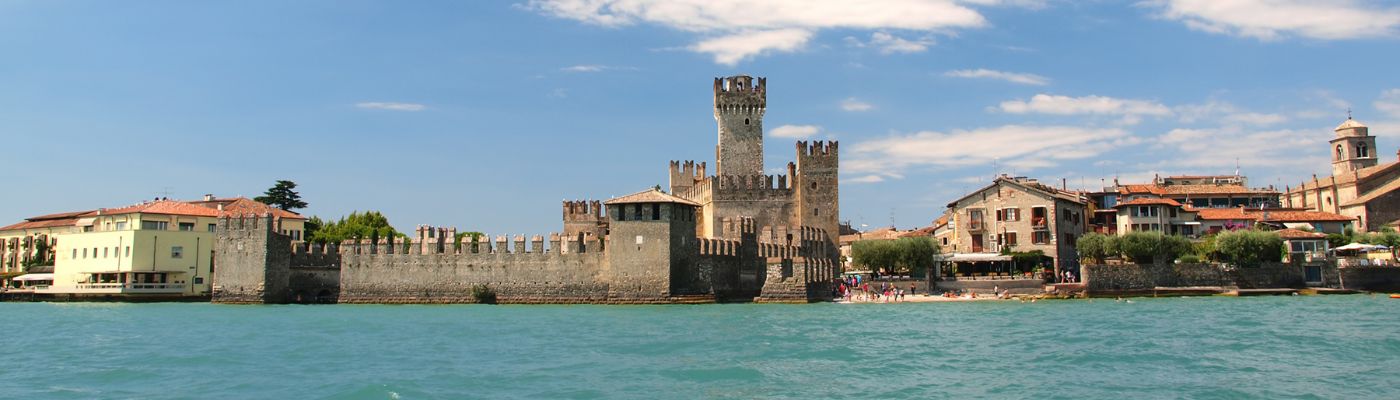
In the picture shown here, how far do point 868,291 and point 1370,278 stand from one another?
21.1 meters

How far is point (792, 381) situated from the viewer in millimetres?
16734

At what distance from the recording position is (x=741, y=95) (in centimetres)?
4931

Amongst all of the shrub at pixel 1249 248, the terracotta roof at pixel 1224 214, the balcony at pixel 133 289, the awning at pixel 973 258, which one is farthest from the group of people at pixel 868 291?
the balcony at pixel 133 289

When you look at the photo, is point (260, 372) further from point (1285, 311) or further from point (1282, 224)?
point (1282, 224)

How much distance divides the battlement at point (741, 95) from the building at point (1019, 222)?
1132cm

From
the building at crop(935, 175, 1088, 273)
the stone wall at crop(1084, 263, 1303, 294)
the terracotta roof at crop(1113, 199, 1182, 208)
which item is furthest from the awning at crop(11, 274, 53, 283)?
the terracotta roof at crop(1113, 199, 1182, 208)

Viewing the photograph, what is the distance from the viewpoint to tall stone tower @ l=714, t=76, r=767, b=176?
49.3m

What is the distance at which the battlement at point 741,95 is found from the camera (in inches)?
1940

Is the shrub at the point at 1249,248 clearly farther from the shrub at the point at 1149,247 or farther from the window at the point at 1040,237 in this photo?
the window at the point at 1040,237

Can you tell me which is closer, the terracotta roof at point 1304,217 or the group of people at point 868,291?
the group of people at point 868,291

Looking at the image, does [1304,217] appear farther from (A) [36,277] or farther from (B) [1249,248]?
(A) [36,277]

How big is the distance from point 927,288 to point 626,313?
16308 millimetres

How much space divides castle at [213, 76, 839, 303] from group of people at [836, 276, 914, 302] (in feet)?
2.88

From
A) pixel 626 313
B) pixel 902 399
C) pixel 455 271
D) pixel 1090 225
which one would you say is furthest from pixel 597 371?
pixel 1090 225
